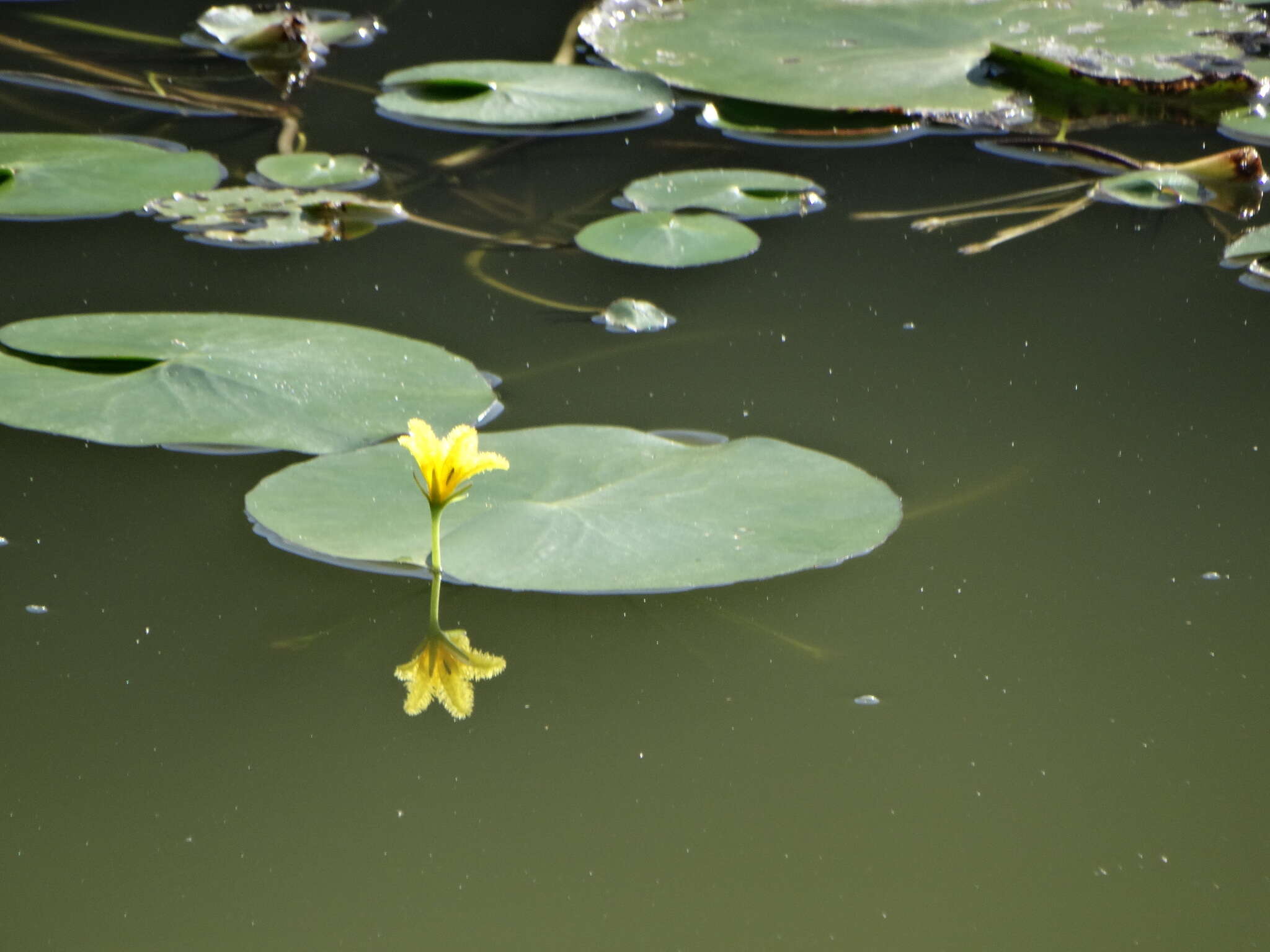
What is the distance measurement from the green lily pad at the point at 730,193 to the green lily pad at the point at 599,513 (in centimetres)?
67

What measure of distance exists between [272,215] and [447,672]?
983 mm

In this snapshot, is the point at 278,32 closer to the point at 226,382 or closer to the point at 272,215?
the point at 272,215

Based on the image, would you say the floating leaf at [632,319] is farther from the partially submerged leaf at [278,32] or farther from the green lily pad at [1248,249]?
the partially submerged leaf at [278,32]

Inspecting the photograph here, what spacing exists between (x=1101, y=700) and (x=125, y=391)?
88 centimetres

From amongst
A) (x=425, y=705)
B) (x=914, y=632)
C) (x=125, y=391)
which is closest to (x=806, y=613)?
(x=914, y=632)

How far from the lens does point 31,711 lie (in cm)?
93

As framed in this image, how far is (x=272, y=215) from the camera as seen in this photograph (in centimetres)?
177

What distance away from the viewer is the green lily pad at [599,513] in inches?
40.9

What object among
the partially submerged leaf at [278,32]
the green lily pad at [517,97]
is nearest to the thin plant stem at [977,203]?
the green lily pad at [517,97]

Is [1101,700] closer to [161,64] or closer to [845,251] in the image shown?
[845,251]

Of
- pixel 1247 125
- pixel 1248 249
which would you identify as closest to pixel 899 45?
pixel 1247 125

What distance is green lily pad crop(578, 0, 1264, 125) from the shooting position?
218cm

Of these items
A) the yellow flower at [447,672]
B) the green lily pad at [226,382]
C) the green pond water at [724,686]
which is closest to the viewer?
the green pond water at [724,686]

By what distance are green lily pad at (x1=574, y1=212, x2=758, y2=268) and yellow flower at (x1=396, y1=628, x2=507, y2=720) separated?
763 millimetres
